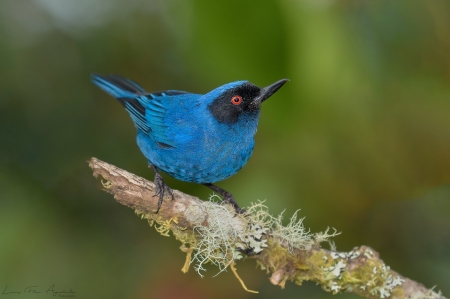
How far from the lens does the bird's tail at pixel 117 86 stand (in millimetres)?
4874

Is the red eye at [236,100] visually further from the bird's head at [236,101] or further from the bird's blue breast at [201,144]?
the bird's blue breast at [201,144]

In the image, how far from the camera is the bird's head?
13.2ft

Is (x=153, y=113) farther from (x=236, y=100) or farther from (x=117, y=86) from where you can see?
(x=236, y=100)

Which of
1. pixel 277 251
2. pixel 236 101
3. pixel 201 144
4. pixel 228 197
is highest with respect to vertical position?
pixel 236 101

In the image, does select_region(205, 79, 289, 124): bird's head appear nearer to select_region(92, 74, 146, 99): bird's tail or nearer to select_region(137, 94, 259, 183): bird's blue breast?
A: select_region(137, 94, 259, 183): bird's blue breast

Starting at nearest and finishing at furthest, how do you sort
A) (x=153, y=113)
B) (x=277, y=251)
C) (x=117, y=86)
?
1. (x=277, y=251)
2. (x=153, y=113)
3. (x=117, y=86)

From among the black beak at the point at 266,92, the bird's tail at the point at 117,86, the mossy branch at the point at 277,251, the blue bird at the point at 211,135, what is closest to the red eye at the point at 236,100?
the blue bird at the point at 211,135

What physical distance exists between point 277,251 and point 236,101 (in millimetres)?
1277

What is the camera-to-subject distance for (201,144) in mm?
4008

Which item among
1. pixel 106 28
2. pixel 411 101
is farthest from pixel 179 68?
pixel 411 101

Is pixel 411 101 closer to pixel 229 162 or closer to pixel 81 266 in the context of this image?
pixel 229 162

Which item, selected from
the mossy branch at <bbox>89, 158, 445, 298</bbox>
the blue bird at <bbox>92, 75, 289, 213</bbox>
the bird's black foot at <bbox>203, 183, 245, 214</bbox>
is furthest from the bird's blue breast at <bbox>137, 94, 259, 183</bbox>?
the mossy branch at <bbox>89, 158, 445, 298</bbox>

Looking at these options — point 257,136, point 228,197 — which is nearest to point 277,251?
point 228,197

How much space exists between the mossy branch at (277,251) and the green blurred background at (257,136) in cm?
66
